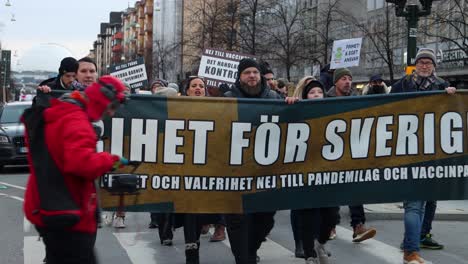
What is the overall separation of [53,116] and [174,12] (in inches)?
3795

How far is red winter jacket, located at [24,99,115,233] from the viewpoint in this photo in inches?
147

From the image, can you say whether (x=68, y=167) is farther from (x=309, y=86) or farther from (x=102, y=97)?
(x=309, y=86)

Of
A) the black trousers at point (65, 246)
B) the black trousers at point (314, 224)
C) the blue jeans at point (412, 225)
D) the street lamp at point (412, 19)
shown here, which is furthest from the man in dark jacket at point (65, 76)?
the street lamp at point (412, 19)

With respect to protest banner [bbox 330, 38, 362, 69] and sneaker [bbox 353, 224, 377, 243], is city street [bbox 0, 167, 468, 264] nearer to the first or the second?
sneaker [bbox 353, 224, 377, 243]

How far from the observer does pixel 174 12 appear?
9856 centimetres

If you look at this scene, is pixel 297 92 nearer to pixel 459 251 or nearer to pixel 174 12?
pixel 459 251

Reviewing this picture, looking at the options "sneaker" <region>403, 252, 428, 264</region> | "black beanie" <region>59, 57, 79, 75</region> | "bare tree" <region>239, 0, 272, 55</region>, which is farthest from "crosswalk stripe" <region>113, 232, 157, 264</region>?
"bare tree" <region>239, 0, 272, 55</region>

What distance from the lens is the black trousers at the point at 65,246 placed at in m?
3.94

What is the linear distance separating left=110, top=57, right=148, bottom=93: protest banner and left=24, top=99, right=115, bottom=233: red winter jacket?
38.4 ft

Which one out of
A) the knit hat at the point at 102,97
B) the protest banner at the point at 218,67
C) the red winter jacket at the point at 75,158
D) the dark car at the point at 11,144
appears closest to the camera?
the red winter jacket at the point at 75,158

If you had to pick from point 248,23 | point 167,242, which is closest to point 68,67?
point 167,242

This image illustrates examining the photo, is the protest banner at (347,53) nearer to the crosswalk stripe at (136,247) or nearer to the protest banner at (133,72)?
the protest banner at (133,72)

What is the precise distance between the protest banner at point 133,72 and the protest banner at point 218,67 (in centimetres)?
177

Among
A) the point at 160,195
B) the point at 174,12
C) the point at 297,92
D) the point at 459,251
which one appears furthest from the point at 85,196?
the point at 174,12
